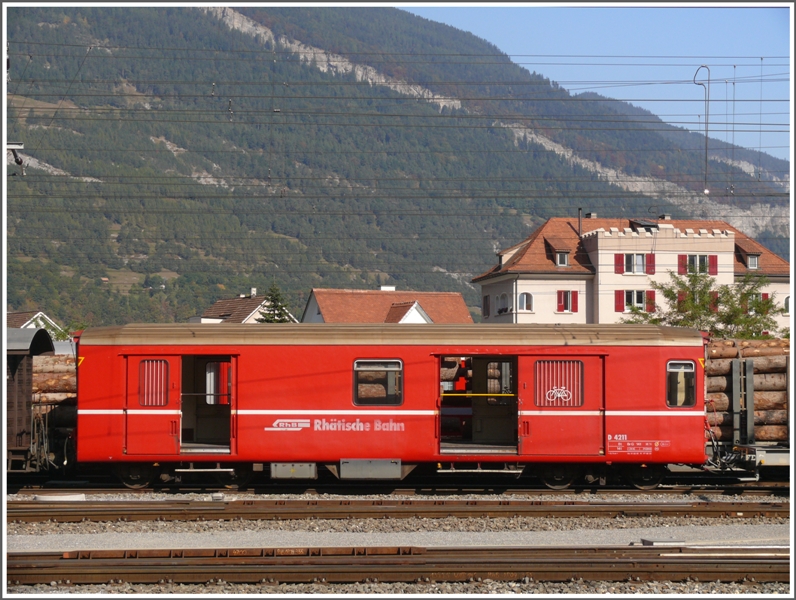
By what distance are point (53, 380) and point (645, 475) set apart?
39.8 feet

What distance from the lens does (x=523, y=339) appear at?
16.5 meters

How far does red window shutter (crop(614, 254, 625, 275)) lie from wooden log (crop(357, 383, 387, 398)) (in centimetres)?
5729

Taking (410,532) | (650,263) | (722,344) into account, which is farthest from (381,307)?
(410,532)

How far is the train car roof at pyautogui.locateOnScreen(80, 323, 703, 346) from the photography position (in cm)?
1641

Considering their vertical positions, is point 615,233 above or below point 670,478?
above

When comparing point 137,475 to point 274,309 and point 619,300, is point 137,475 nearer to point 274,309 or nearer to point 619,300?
point 274,309

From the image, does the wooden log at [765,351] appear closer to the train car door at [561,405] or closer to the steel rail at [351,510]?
the train car door at [561,405]

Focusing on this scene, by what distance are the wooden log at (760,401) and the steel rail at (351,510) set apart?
110 inches

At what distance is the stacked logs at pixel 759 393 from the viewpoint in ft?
56.9

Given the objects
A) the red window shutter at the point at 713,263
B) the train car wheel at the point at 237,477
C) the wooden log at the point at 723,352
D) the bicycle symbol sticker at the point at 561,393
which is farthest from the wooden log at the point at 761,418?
the red window shutter at the point at 713,263

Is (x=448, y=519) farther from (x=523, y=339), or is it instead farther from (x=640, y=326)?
(x=640, y=326)

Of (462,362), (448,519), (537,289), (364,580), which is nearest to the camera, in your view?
(364,580)

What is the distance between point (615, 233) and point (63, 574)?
64675 mm

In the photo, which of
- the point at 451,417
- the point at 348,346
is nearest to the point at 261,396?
the point at 348,346
